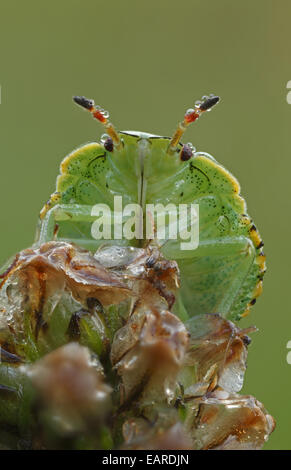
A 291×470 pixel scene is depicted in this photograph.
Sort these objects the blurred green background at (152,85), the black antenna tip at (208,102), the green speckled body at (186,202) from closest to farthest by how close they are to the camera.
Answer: the green speckled body at (186,202)
the black antenna tip at (208,102)
the blurred green background at (152,85)

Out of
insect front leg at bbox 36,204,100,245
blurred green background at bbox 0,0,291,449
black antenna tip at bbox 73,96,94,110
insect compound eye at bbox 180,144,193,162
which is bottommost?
insect front leg at bbox 36,204,100,245

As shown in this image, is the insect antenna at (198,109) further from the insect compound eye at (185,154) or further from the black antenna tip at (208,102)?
the insect compound eye at (185,154)

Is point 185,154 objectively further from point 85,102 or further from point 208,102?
point 85,102

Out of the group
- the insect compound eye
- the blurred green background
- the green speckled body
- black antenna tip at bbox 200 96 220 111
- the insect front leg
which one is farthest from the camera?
the blurred green background

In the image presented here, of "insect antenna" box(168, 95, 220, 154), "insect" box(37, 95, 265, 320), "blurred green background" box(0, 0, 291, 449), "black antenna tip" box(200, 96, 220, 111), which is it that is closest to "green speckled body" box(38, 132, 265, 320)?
"insect" box(37, 95, 265, 320)

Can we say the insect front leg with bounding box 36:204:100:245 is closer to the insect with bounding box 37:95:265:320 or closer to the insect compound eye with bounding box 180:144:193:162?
the insect with bounding box 37:95:265:320

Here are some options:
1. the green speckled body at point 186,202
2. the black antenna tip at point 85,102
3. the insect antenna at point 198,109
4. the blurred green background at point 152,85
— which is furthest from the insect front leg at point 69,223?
the blurred green background at point 152,85
